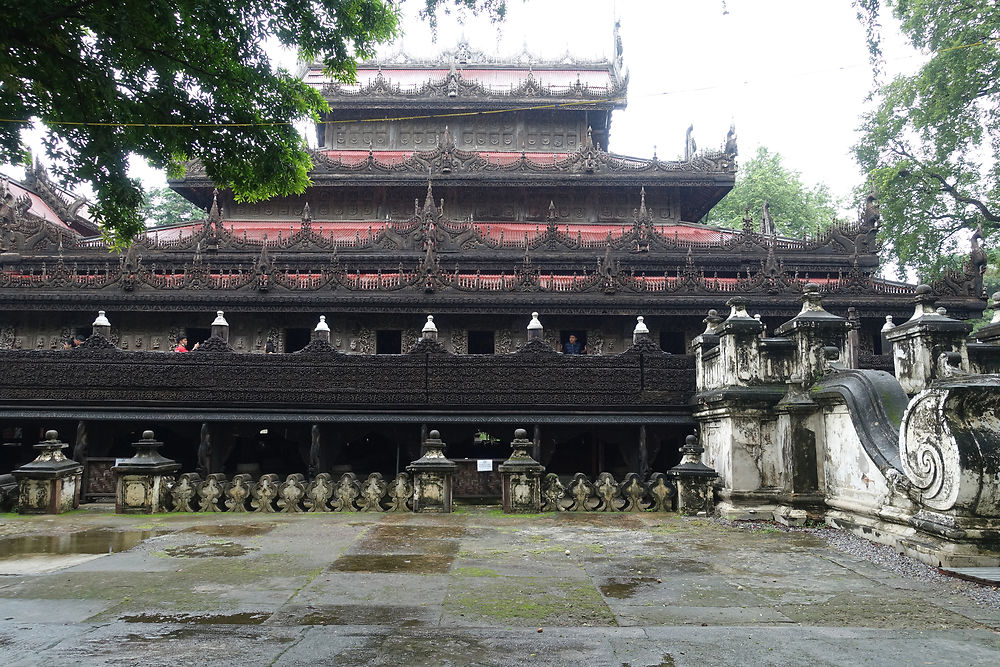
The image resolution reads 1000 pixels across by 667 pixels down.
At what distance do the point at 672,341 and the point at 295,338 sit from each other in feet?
38.7

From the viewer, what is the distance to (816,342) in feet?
32.3

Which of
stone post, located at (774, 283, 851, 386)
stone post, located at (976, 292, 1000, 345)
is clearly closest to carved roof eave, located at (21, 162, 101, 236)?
stone post, located at (774, 283, 851, 386)

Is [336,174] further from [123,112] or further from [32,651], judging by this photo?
[32,651]

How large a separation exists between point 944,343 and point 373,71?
31.2 meters

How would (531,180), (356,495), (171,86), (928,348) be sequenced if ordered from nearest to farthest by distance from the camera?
1. (171,86)
2. (928,348)
3. (356,495)
4. (531,180)

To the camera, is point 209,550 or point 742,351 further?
point 742,351

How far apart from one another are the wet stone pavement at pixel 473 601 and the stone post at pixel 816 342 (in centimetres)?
248

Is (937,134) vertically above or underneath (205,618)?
above

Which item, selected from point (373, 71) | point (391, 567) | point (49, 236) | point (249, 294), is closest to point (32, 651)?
point (391, 567)

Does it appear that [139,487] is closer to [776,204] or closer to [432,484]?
[432,484]

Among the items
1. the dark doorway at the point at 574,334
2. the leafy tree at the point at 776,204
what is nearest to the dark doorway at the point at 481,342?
the dark doorway at the point at 574,334

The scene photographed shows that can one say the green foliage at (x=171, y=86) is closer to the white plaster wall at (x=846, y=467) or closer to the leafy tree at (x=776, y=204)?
the white plaster wall at (x=846, y=467)

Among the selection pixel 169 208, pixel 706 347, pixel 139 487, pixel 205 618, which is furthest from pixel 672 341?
pixel 169 208

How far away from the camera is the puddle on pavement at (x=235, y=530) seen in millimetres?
8570
